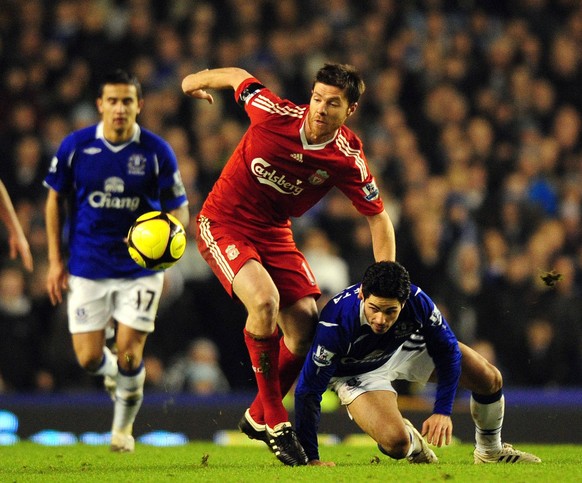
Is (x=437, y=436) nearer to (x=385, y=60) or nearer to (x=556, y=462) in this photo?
(x=556, y=462)

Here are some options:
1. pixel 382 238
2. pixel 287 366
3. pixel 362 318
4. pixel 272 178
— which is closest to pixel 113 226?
pixel 272 178

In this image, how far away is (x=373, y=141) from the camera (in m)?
13.4

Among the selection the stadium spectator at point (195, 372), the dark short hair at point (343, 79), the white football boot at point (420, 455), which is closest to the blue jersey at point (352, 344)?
the white football boot at point (420, 455)

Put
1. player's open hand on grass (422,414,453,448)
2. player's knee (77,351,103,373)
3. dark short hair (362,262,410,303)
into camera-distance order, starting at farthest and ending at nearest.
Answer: player's knee (77,351,103,373), dark short hair (362,262,410,303), player's open hand on grass (422,414,453,448)

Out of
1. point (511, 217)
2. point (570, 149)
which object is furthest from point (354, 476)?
point (570, 149)

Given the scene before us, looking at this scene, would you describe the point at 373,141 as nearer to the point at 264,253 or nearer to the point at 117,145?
the point at 117,145

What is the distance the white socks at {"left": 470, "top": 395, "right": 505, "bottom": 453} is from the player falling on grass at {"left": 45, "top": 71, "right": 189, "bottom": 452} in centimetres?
252

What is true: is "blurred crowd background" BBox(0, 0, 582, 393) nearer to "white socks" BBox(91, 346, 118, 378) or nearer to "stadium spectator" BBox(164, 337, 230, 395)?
"stadium spectator" BBox(164, 337, 230, 395)

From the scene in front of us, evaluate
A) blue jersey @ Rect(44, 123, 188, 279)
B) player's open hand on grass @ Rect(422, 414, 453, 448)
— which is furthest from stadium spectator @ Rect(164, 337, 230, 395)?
player's open hand on grass @ Rect(422, 414, 453, 448)

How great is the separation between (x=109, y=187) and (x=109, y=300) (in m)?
0.82

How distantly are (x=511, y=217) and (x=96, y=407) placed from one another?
4689 mm

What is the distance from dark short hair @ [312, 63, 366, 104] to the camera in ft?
23.3

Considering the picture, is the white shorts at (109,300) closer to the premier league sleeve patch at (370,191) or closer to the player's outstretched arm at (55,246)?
the player's outstretched arm at (55,246)

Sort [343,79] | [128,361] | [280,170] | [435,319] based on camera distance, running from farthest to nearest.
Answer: [128,361] < [280,170] < [343,79] < [435,319]
